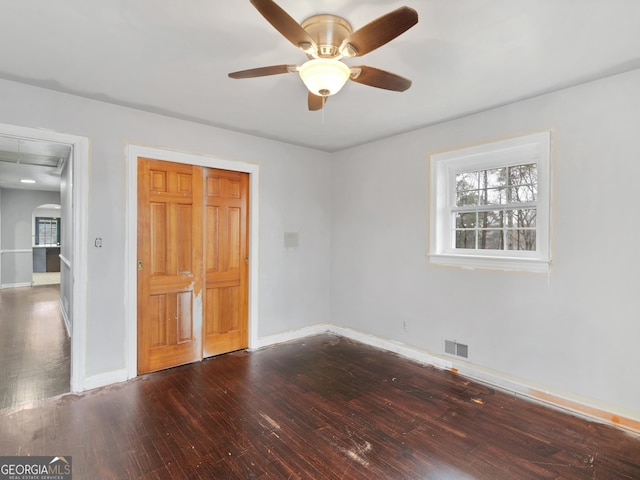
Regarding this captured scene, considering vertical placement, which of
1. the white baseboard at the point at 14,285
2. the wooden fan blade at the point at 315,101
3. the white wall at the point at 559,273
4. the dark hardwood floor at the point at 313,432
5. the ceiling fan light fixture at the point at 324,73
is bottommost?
the dark hardwood floor at the point at 313,432

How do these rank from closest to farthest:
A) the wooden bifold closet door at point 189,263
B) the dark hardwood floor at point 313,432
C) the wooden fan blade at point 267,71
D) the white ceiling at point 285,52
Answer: the white ceiling at point 285,52 < the wooden fan blade at point 267,71 < the dark hardwood floor at point 313,432 < the wooden bifold closet door at point 189,263

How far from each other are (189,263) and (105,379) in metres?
1.27

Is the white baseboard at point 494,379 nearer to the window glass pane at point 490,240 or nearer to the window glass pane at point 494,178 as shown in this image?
the window glass pane at point 490,240

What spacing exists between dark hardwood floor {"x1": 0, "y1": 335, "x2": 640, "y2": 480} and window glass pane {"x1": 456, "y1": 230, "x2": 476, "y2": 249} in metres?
1.30

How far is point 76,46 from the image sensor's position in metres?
2.10

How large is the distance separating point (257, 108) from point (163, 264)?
1.81 meters

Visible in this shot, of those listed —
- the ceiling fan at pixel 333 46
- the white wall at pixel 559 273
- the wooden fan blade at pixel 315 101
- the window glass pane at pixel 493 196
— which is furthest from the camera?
the window glass pane at pixel 493 196

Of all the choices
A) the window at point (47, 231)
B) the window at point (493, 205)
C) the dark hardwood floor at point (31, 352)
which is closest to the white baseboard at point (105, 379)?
the dark hardwood floor at point (31, 352)

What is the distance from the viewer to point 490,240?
323cm

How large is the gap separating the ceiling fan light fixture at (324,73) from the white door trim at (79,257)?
7.32 feet

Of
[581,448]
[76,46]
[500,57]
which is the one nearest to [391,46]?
[500,57]

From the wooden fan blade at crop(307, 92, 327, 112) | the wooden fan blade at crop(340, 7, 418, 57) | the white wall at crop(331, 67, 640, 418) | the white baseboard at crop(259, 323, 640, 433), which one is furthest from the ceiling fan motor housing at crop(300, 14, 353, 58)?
the white baseboard at crop(259, 323, 640, 433)

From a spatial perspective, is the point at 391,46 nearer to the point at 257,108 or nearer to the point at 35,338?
the point at 257,108

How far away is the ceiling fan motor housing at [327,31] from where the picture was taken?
177cm
